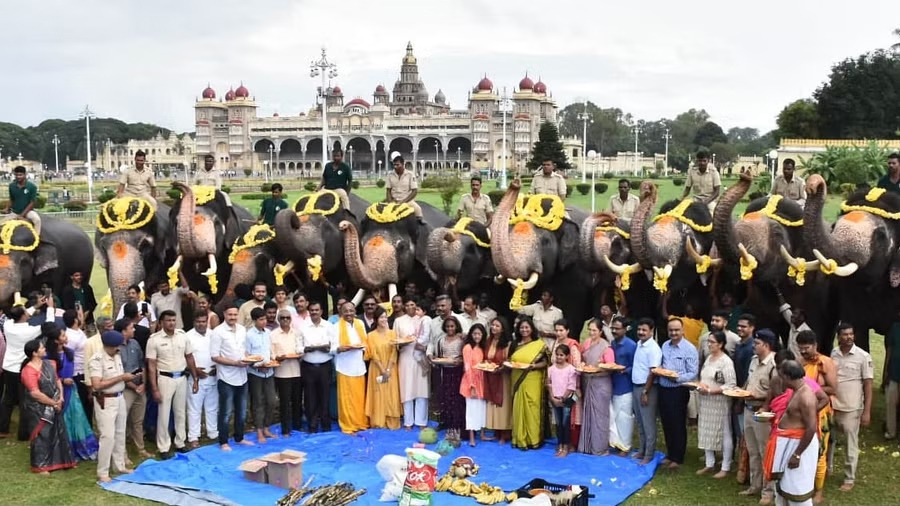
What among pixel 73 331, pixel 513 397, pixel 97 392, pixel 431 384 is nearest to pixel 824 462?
pixel 513 397

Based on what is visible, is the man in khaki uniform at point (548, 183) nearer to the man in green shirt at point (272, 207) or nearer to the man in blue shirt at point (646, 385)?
the man in green shirt at point (272, 207)

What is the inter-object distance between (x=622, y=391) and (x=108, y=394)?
4.63 metres

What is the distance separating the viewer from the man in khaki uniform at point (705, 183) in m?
10.7

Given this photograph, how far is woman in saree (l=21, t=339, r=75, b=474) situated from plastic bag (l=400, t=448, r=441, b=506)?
3.25 m

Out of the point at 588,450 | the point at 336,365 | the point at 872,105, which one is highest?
the point at 872,105

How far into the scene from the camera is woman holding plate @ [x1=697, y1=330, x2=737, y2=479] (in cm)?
737

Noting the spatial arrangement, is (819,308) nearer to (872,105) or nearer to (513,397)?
(513,397)

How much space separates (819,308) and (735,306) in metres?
0.90

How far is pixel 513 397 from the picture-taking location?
8516 mm

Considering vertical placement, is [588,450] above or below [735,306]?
below

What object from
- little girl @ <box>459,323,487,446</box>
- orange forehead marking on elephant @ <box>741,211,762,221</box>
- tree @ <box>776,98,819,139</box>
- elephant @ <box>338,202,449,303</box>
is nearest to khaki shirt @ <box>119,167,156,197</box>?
elephant @ <box>338,202,449,303</box>

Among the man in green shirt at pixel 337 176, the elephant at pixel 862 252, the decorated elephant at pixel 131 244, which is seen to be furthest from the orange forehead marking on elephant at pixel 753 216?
the decorated elephant at pixel 131 244

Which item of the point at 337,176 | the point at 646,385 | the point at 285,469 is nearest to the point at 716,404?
the point at 646,385

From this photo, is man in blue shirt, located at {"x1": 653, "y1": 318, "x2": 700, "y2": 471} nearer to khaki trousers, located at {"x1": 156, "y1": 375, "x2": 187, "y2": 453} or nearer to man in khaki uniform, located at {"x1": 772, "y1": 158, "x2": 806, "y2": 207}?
man in khaki uniform, located at {"x1": 772, "y1": 158, "x2": 806, "y2": 207}
